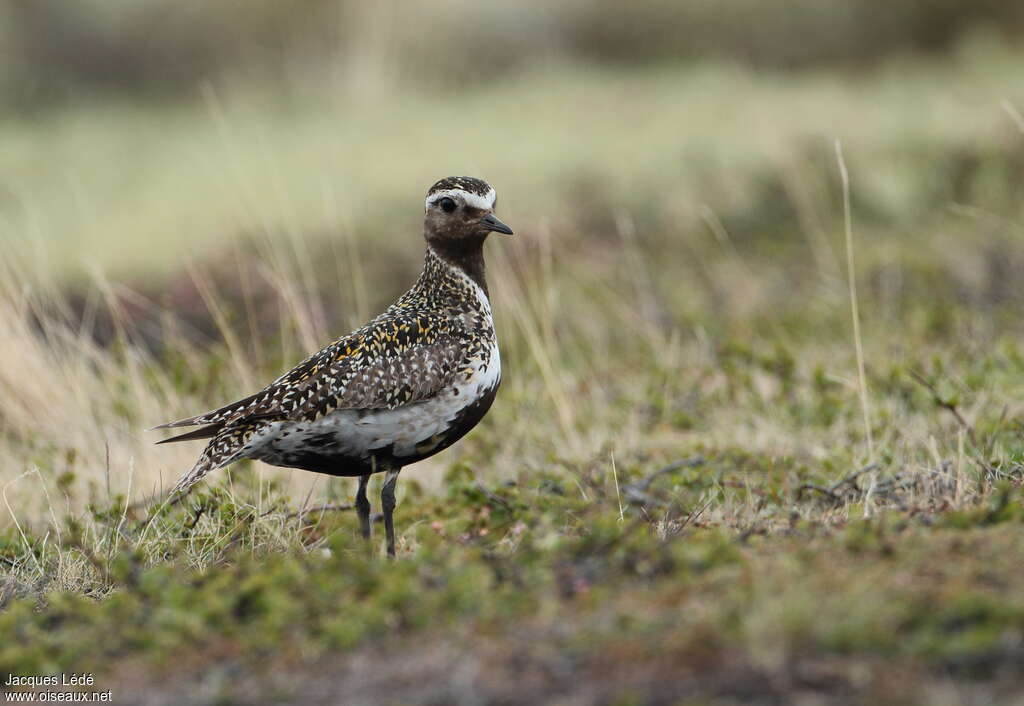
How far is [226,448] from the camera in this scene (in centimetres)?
502

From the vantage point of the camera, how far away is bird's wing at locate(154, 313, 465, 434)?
503 centimetres

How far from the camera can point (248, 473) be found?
258 inches

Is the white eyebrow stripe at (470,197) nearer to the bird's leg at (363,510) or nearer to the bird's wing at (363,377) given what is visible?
the bird's wing at (363,377)

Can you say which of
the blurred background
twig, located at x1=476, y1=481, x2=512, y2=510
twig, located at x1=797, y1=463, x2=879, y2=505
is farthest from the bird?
the blurred background

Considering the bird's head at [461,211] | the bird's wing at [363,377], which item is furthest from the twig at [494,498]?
the bird's head at [461,211]

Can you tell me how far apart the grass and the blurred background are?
0.19ft

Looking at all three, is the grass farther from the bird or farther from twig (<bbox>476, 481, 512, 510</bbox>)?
the bird

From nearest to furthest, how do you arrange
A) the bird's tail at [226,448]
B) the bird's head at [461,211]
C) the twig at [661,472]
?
the bird's tail at [226,448]
the bird's head at [461,211]
the twig at [661,472]

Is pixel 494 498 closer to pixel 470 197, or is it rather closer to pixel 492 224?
pixel 492 224

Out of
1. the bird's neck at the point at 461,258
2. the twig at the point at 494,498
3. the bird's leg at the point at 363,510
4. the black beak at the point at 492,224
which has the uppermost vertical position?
the black beak at the point at 492,224

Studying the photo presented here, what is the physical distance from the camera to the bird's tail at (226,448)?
498 centimetres

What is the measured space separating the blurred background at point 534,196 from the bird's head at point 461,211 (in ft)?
5.62

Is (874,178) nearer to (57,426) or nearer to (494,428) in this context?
(494,428)

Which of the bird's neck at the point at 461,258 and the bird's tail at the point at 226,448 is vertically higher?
the bird's neck at the point at 461,258
